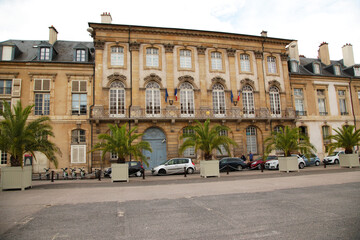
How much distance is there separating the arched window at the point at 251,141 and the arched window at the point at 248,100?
1.62 metres

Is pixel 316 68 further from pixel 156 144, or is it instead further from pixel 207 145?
pixel 207 145

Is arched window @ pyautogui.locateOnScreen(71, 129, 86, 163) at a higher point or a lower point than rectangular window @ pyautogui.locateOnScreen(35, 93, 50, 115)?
lower

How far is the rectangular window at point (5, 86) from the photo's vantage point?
2175cm

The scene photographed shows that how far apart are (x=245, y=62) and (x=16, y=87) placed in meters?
20.7

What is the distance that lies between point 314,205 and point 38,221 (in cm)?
680

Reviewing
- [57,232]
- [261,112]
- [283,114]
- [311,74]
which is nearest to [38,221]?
[57,232]

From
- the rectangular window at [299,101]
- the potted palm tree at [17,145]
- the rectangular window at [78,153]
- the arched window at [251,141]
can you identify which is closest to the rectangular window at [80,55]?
the rectangular window at [78,153]

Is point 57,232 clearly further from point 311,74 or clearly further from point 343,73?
point 343,73

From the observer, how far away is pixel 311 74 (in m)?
28.6

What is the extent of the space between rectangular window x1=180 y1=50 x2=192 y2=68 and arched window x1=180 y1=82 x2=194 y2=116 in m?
1.75

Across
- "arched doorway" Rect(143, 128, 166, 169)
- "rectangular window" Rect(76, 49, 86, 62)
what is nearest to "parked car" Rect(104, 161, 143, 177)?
"arched doorway" Rect(143, 128, 166, 169)

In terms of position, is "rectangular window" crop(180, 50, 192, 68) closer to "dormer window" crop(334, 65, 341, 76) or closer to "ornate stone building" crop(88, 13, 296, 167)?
"ornate stone building" crop(88, 13, 296, 167)

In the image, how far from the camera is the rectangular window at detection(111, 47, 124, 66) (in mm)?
23209

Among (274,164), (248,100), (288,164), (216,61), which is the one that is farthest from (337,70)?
(288,164)
